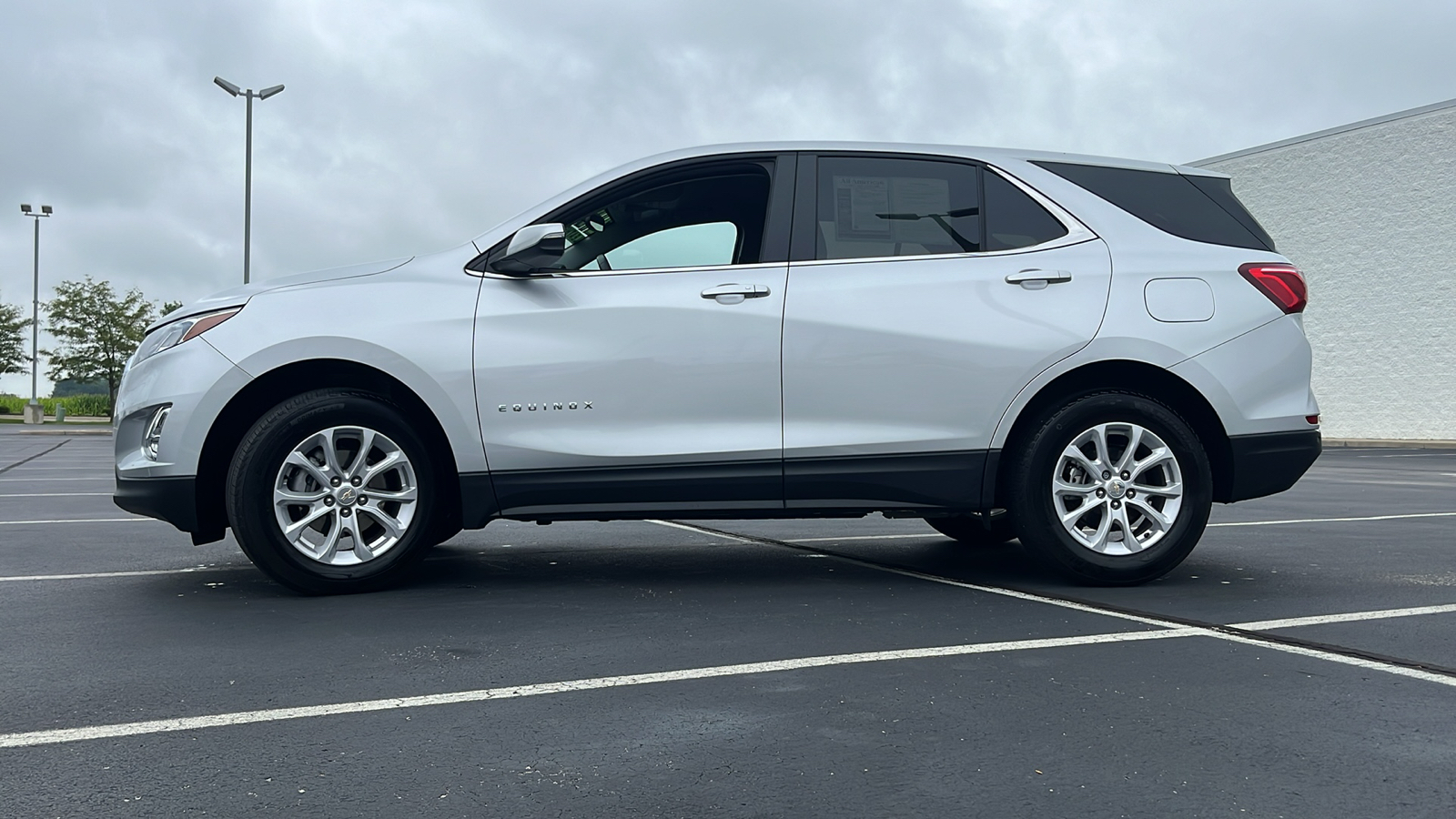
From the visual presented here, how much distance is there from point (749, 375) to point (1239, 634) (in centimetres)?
214

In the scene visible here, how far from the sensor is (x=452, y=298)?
5.20 metres

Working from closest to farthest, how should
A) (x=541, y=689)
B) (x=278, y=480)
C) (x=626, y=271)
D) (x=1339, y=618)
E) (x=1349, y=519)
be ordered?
(x=541, y=689) → (x=1339, y=618) → (x=278, y=480) → (x=626, y=271) → (x=1349, y=519)

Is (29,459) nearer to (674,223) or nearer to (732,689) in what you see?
(674,223)

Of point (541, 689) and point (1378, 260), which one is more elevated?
point (1378, 260)

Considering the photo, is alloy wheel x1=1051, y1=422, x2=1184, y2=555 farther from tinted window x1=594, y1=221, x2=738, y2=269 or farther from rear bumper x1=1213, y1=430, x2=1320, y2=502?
tinted window x1=594, y1=221, x2=738, y2=269

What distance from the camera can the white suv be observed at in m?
5.11

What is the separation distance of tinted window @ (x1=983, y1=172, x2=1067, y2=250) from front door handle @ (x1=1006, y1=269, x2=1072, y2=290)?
163mm

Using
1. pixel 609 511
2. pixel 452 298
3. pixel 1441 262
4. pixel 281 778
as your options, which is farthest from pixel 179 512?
pixel 1441 262

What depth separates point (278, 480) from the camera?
16.5ft

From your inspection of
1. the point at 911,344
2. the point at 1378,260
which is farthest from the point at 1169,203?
the point at 1378,260

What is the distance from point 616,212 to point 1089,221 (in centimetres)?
213

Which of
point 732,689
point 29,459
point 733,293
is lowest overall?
point 732,689

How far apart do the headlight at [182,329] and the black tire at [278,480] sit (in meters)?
0.45

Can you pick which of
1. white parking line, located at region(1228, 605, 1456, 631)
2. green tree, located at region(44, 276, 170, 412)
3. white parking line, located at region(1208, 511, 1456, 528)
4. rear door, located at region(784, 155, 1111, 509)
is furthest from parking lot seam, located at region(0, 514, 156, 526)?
green tree, located at region(44, 276, 170, 412)
